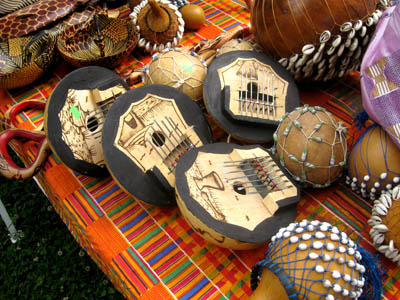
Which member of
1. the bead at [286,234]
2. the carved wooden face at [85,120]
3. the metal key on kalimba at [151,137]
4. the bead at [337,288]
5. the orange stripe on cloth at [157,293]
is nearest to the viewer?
the bead at [337,288]

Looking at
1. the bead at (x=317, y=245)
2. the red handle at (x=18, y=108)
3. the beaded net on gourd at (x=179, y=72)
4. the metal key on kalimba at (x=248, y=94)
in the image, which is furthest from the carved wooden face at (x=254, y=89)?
the red handle at (x=18, y=108)

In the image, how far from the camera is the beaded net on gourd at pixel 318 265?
94cm

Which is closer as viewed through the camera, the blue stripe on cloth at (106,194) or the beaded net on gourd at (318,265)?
the beaded net on gourd at (318,265)

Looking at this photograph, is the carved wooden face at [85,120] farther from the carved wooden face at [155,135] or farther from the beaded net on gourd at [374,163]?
the beaded net on gourd at [374,163]

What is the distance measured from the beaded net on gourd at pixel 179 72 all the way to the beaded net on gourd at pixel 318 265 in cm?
78

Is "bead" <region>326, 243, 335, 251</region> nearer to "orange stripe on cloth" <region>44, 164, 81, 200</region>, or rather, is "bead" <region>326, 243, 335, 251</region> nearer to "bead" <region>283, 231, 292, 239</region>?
"bead" <region>283, 231, 292, 239</region>

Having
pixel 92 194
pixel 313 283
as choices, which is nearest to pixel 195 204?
pixel 313 283

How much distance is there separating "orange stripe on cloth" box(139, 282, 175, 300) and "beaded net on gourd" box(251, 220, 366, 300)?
360 mm

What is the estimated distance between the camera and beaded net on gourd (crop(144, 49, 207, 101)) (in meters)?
1.53

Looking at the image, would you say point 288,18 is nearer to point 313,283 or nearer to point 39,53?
point 313,283

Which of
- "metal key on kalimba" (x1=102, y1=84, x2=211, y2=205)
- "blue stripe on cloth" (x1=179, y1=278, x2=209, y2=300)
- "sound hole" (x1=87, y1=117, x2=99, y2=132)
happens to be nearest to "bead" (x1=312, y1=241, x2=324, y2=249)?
"blue stripe on cloth" (x1=179, y1=278, x2=209, y2=300)

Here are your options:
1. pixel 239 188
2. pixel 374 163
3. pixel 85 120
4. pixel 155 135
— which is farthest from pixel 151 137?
pixel 374 163

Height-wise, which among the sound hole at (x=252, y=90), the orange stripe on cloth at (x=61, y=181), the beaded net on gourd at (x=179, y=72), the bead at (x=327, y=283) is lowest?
the bead at (x=327, y=283)

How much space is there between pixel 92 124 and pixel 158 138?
29 cm
